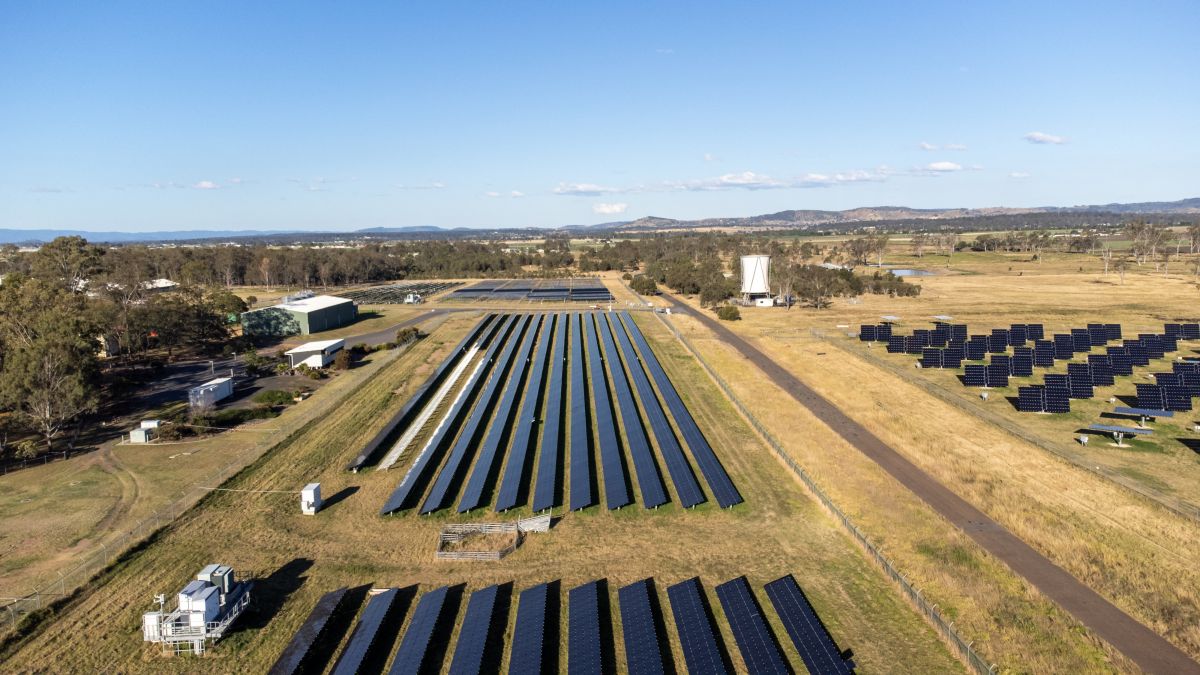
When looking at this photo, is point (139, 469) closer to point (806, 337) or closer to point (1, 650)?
point (1, 650)

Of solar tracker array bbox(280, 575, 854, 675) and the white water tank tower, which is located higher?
the white water tank tower

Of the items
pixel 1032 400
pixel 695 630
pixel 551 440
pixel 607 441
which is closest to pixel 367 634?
pixel 695 630

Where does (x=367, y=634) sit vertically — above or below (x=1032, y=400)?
below

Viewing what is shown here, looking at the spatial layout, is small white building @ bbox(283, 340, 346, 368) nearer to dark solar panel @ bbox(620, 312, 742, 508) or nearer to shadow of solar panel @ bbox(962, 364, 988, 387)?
dark solar panel @ bbox(620, 312, 742, 508)

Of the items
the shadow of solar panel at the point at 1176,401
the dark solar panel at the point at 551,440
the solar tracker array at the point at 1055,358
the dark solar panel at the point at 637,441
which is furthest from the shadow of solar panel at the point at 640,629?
the shadow of solar panel at the point at 1176,401

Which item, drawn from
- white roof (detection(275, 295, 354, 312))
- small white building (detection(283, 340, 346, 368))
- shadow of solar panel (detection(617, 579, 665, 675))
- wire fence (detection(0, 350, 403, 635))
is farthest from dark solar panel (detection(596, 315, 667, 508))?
white roof (detection(275, 295, 354, 312))

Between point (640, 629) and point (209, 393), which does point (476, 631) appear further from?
point (209, 393)
